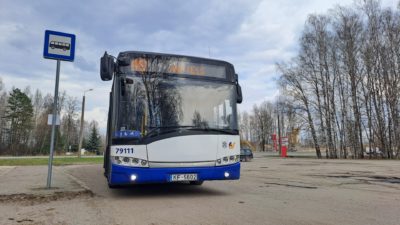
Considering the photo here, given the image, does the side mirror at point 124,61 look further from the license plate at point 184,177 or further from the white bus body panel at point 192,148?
the license plate at point 184,177

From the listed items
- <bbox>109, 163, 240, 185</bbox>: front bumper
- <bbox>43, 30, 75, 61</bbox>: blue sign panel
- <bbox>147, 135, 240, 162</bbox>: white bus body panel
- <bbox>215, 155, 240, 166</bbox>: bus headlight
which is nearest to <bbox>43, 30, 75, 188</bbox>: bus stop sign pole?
<bbox>43, 30, 75, 61</bbox>: blue sign panel

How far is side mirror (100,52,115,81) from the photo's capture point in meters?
7.39

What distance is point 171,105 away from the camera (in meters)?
7.80

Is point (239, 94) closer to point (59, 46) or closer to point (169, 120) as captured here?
point (169, 120)

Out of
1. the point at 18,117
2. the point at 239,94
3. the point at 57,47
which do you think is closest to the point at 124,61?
the point at 239,94

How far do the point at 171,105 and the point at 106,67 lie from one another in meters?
1.65

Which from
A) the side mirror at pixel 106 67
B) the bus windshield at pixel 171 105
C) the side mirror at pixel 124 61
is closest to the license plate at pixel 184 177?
the bus windshield at pixel 171 105

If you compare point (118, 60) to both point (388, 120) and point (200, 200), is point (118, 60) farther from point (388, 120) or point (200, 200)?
point (388, 120)

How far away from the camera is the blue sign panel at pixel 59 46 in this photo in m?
9.76

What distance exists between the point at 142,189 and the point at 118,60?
13.2ft

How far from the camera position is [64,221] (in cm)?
568

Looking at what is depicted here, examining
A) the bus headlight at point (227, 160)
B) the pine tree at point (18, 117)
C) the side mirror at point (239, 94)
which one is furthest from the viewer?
the pine tree at point (18, 117)

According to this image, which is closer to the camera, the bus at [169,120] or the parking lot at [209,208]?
the parking lot at [209,208]

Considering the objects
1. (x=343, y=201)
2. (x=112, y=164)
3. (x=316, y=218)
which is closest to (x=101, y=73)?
(x=112, y=164)
